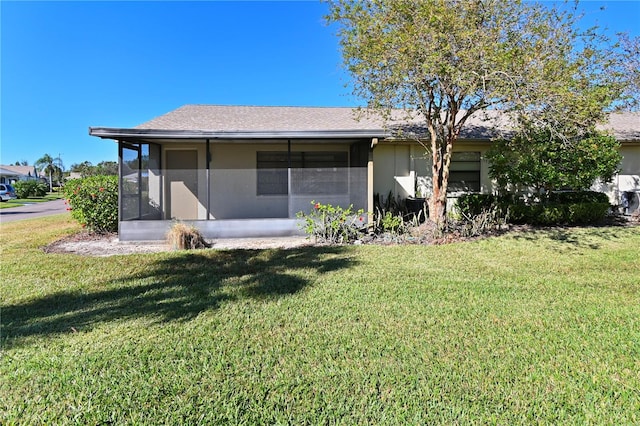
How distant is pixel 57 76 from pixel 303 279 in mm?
14436

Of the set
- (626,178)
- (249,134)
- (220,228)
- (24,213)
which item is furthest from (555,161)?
(24,213)

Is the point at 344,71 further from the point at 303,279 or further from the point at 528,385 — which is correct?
the point at 528,385

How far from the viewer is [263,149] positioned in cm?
1123

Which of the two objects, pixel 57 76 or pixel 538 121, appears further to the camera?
pixel 57 76

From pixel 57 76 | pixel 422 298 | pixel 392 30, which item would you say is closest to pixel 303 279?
pixel 422 298

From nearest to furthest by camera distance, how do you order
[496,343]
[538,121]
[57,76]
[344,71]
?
[496,343]
[538,121]
[344,71]
[57,76]

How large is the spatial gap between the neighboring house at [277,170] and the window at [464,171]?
31 mm

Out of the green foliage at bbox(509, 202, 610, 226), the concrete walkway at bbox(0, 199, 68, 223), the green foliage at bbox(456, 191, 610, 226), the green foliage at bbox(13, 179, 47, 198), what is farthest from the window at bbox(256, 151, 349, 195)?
the green foliage at bbox(13, 179, 47, 198)

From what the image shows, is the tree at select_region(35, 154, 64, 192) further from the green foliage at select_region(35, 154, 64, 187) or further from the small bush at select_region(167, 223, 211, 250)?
the small bush at select_region(167, 223, 211, 250)

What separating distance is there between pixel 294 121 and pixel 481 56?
22.6 feet

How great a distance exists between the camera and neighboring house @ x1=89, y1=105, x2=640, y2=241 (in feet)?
30.7

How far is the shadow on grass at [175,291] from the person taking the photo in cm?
377

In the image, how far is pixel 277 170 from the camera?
34.8 ft

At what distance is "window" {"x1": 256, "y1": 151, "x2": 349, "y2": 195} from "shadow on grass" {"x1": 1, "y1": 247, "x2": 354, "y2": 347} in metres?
2.84
